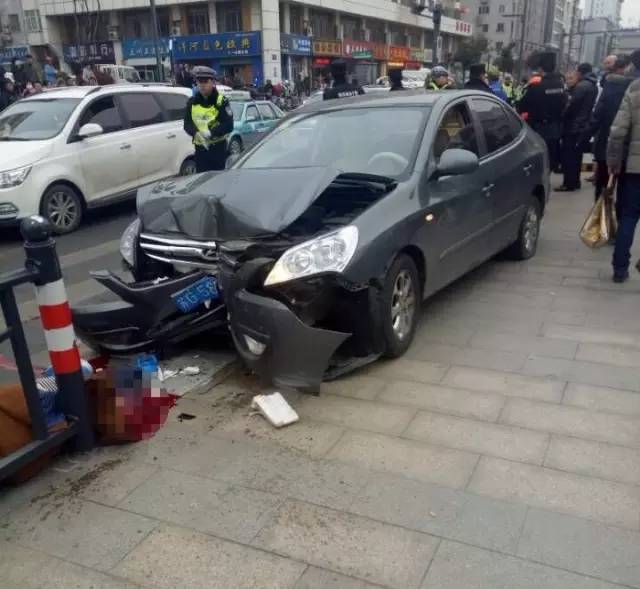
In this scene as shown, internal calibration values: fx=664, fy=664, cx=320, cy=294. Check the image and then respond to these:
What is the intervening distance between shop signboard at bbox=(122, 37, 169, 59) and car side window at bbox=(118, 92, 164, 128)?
144 ft

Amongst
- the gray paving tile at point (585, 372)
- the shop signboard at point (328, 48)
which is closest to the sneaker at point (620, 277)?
the gray paving tile at point (585, 372)

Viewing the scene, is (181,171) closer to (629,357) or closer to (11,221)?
(11,221)

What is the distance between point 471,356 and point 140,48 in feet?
174

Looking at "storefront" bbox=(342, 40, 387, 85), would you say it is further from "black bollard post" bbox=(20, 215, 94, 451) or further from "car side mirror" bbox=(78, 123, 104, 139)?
"black bollard post" bbox=(20, 215, 94, 451)

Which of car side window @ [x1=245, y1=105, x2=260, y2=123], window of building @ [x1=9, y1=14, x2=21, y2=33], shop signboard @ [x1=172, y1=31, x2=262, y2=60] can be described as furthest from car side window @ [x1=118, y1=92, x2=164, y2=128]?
window of building @ [x1=9, y1=14, x2=21, y2=33]

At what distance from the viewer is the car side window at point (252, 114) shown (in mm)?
15641

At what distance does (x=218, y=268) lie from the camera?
152 inches

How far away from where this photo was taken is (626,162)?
559cm

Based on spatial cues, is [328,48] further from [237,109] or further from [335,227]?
[335,227]

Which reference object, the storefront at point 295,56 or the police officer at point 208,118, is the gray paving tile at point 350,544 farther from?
the storefront at point 295,56

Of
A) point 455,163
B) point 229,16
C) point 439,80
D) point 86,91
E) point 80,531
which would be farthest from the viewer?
point 229,16

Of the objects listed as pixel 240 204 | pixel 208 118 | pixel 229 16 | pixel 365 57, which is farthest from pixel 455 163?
pixel 365 57

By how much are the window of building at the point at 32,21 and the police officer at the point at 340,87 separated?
5460cm

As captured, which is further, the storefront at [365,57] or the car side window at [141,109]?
the storefront at [365,57]
